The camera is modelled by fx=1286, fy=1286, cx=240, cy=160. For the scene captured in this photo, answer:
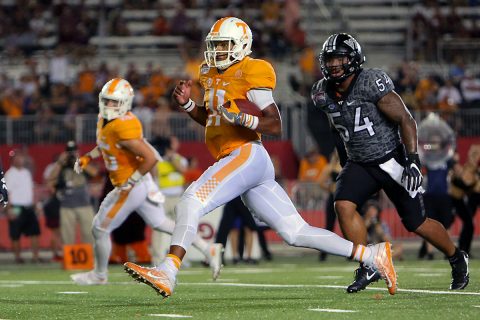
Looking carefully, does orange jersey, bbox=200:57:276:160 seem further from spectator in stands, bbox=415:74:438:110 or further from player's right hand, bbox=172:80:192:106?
spectator in stands, bbox=415:74:438:110

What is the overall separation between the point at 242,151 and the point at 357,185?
49.2 inches

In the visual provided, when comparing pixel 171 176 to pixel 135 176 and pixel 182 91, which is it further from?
pixel 182 91

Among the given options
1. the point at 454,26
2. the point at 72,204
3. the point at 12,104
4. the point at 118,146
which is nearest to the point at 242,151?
the point at 118,146

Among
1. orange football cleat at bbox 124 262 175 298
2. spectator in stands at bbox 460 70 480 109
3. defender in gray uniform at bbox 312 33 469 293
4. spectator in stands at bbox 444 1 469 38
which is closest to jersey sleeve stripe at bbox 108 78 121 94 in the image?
defender in gray uniform at bbox 312 33 469 293

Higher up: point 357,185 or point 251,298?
point 357,185

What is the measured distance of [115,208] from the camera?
36.6 ft

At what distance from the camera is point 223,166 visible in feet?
26.6

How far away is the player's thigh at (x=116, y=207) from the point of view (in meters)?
11.1

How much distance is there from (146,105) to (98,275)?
467 inches

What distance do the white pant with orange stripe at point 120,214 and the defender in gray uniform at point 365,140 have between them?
7.82 feet

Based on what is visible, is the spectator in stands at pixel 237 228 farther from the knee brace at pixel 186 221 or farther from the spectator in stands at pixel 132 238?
the knee brace at pixel 186 221

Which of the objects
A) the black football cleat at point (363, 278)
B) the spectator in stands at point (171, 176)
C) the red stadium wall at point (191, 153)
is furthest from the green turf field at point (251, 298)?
the red stadium wall at point (191, 153)

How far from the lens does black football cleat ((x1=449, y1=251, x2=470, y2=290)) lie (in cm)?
921

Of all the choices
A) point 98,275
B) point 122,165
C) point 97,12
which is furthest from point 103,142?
point 97,12
